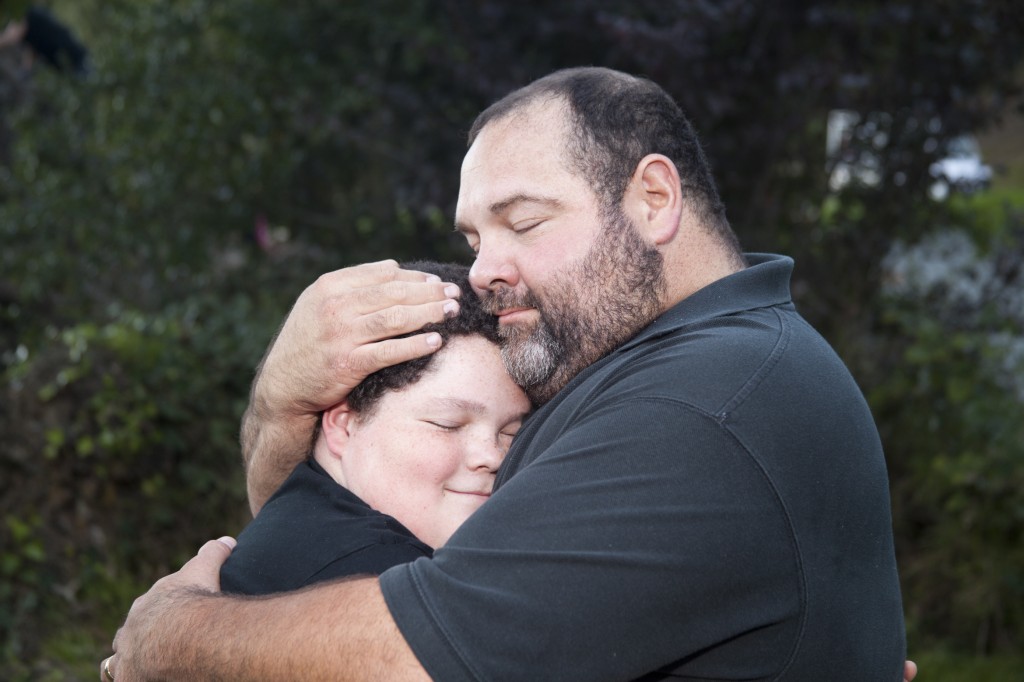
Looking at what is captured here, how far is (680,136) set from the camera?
278 centimetres

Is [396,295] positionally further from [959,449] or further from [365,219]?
[365,219]

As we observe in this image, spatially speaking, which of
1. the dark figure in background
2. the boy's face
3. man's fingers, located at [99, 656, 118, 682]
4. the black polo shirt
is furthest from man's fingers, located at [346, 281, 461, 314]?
the dark figure in background

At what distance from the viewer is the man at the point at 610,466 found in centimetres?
185

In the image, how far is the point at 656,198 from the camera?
2641 millimetres

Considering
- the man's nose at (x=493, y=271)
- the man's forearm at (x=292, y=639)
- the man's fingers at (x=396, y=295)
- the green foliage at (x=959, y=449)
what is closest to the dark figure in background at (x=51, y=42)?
the green foliage at (x=959, y=449)

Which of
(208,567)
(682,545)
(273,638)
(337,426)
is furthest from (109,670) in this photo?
(682,545)

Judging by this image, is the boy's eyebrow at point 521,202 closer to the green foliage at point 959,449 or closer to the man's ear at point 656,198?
the man's ear at point 656,198

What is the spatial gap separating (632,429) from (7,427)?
407 centimetres

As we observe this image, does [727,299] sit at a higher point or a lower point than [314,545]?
higher

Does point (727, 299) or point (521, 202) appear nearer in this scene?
point (727, 299)

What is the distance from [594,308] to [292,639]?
97 centimetres

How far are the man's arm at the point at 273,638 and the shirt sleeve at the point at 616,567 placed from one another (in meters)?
0.05

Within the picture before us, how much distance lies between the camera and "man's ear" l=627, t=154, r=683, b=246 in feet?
8.57

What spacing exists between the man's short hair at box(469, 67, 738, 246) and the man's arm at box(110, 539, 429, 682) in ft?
3.48
